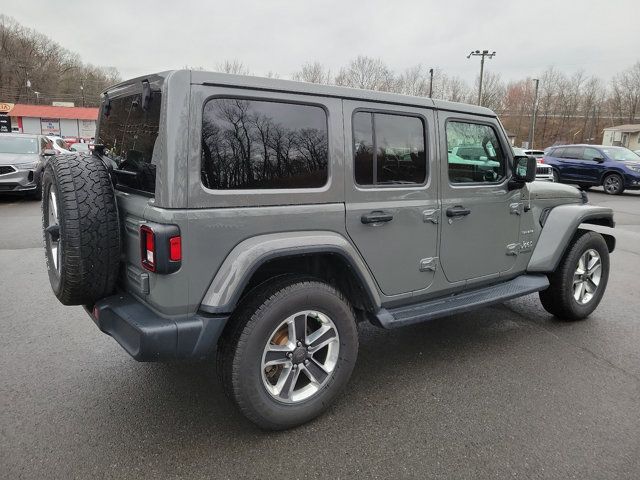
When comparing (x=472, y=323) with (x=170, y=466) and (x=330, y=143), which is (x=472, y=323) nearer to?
(x=330, y=143)

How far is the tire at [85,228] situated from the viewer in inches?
95.3

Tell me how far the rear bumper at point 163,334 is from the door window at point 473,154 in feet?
6.74

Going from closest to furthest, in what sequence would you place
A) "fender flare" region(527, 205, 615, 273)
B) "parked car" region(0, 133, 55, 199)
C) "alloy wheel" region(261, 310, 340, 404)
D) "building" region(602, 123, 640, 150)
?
"alloy wheel" region(261, 310, 340, 404) → "fender flare" region(527, 205, 615, 273) → "parked car" region(0, 133, 55, 199) → "building" region(602, 123, 640, 150)

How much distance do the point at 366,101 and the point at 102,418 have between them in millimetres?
2523

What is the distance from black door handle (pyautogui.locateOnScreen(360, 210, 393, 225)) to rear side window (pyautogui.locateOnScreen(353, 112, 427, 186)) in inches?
7.7

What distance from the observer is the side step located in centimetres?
306

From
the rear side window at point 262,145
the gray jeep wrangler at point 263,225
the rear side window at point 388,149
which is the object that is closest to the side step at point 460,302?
the gray jeep wrangler at point 263,225

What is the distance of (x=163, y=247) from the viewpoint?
2215mm

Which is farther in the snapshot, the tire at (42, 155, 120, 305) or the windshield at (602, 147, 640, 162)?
the windshield at (602, 147, 640, 162)

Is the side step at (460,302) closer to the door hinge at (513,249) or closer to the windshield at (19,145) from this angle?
the door hinge at (513,249)

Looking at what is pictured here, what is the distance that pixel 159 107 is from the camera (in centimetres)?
235

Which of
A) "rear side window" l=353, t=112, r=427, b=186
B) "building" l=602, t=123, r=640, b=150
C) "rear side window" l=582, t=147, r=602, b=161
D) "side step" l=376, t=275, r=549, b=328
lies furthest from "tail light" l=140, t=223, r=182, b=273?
"building" l=602, t=123, r=640, b=150

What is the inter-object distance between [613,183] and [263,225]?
17.9 m

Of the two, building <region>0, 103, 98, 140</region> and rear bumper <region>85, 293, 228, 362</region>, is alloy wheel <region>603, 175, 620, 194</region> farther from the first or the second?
building <region>0, 103, 98, 140</region>
